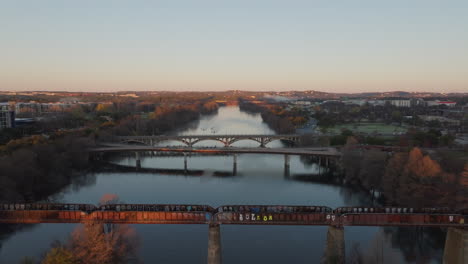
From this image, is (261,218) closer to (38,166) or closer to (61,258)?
(61,258)

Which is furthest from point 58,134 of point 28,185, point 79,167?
point 28,185

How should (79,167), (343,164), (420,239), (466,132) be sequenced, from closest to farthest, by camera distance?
(420,239)
(343,164)
(79,167)
(466,132)

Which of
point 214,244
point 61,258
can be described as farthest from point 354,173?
point 61,258

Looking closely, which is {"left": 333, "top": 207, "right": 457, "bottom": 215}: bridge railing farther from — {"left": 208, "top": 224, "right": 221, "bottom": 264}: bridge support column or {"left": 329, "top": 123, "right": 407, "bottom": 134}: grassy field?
{"left": 329, "top": 123, "right": 407, "bottom": 134}: grassy field

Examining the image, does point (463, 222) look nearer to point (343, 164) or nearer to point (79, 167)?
point (343, 164)

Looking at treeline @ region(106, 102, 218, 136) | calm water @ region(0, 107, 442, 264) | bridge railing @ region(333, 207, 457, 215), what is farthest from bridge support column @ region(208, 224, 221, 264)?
treeline @ region(106, 102, 218, 136)

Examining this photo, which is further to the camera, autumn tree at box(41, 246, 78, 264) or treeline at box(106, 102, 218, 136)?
treeline at box(106, 102, 218, 136)

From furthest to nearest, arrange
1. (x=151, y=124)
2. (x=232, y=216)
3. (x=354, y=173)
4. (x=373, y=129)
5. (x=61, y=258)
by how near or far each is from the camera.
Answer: (x=151, y=124), (x=373, y=129), (x=354, y=173), (x=232, y=216), (x=61, y=258)

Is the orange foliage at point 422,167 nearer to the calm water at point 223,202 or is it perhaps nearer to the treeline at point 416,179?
the treeline at point 416,179
